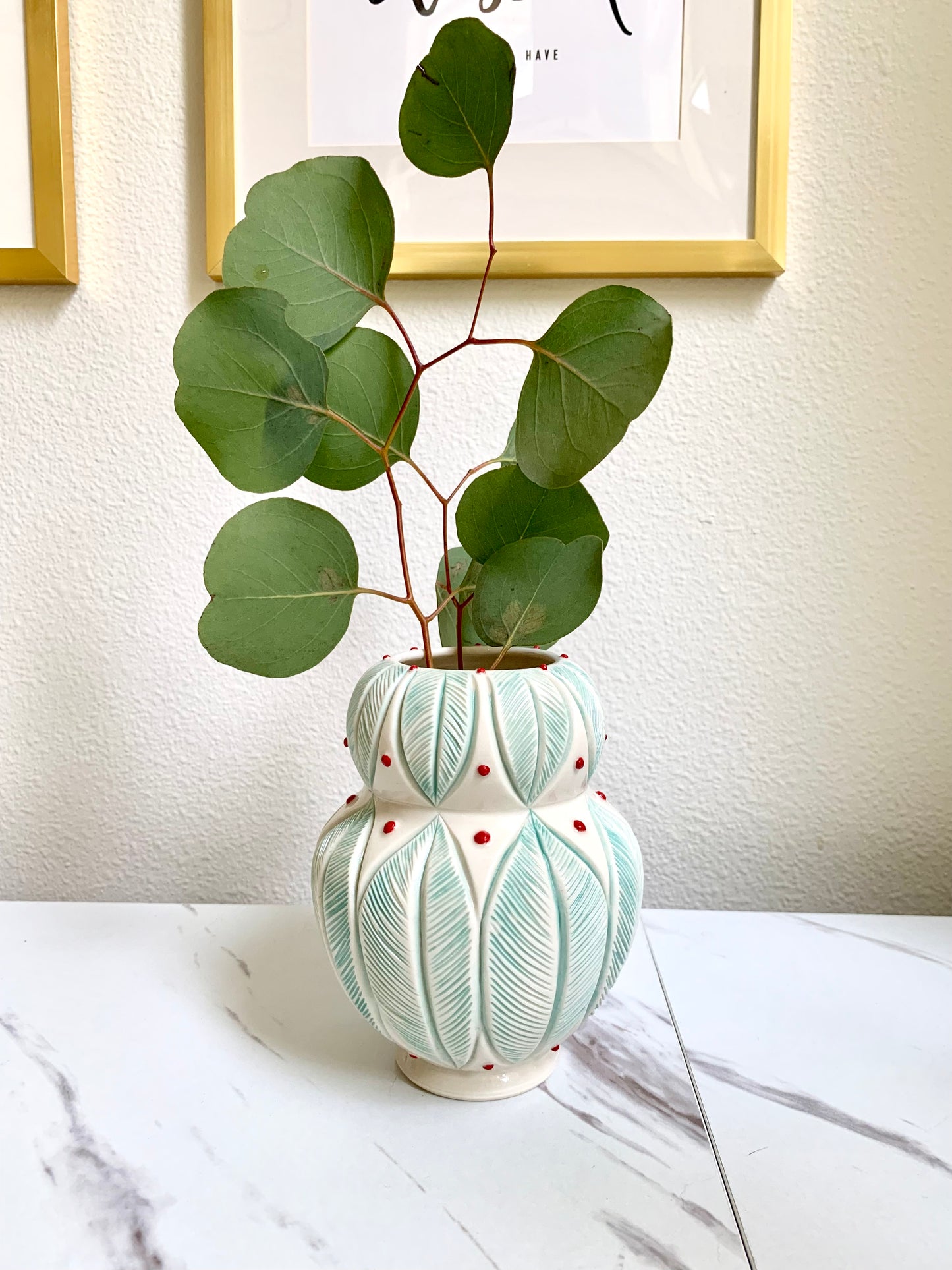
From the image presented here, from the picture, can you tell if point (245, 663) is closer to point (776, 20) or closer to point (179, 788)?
point (179, 788)

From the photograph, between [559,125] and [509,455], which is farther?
[559,125]

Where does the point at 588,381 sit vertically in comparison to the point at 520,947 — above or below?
above

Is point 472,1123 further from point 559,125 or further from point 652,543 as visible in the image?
point 559,125

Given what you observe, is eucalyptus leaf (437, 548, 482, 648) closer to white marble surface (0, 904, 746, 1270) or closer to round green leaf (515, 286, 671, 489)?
round green leaf (515, 286, 671, 489)

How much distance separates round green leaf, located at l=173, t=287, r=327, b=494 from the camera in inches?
16.1

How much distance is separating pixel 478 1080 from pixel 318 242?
0.44 m

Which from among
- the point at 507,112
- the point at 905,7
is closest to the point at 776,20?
the point at 905,7

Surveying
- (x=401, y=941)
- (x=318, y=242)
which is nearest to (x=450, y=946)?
(x=401, y=941)

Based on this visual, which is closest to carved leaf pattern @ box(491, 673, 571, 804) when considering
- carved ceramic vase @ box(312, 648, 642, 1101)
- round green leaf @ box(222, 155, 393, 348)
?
carved ceramic vase @ box(312, 648, 642, 1101)

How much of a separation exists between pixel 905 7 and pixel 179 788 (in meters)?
0.80

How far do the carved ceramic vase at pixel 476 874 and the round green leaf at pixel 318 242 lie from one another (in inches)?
7.6

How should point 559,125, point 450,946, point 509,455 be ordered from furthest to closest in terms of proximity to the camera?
point 559,125 → point 509,455 → point 450,946

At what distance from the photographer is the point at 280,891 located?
73cm

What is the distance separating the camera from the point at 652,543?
2.23ft
